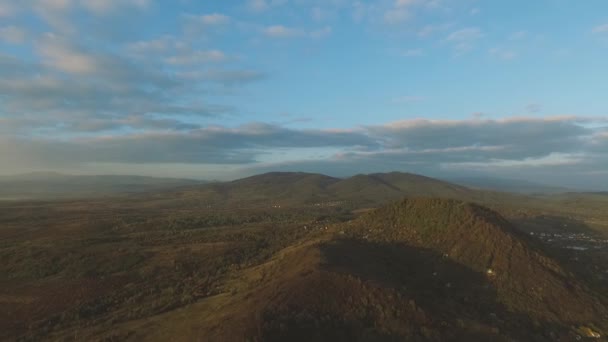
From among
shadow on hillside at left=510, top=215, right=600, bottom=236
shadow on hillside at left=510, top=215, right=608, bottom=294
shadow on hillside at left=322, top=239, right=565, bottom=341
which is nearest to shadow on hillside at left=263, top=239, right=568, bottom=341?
shadow on hillside at left=322, top=239, right=565, bottom=341

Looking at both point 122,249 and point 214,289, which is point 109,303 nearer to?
point 214,289

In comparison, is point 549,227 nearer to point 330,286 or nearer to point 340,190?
point 330,286

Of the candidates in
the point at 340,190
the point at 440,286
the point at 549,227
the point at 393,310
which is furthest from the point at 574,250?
the point at 340,190

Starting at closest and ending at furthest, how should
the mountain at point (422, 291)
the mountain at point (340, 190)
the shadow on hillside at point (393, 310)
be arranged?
1. the shadow on hillside at point (393, 310)
2. the mountain at point (422, 291)
3. the mountain at point (340, 190)

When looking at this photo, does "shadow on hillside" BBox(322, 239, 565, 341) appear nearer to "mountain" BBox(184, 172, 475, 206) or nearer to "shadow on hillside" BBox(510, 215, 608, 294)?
"shadow on hillside" BBox(510, 215, 608, 294)

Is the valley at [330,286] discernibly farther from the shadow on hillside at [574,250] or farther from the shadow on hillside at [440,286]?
the shadow on hillside at [574,250]

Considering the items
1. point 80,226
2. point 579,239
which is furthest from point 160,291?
point 579,239

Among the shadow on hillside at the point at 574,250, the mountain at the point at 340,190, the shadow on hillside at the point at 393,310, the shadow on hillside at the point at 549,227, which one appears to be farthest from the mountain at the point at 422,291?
the mountain at the point at 340,190
